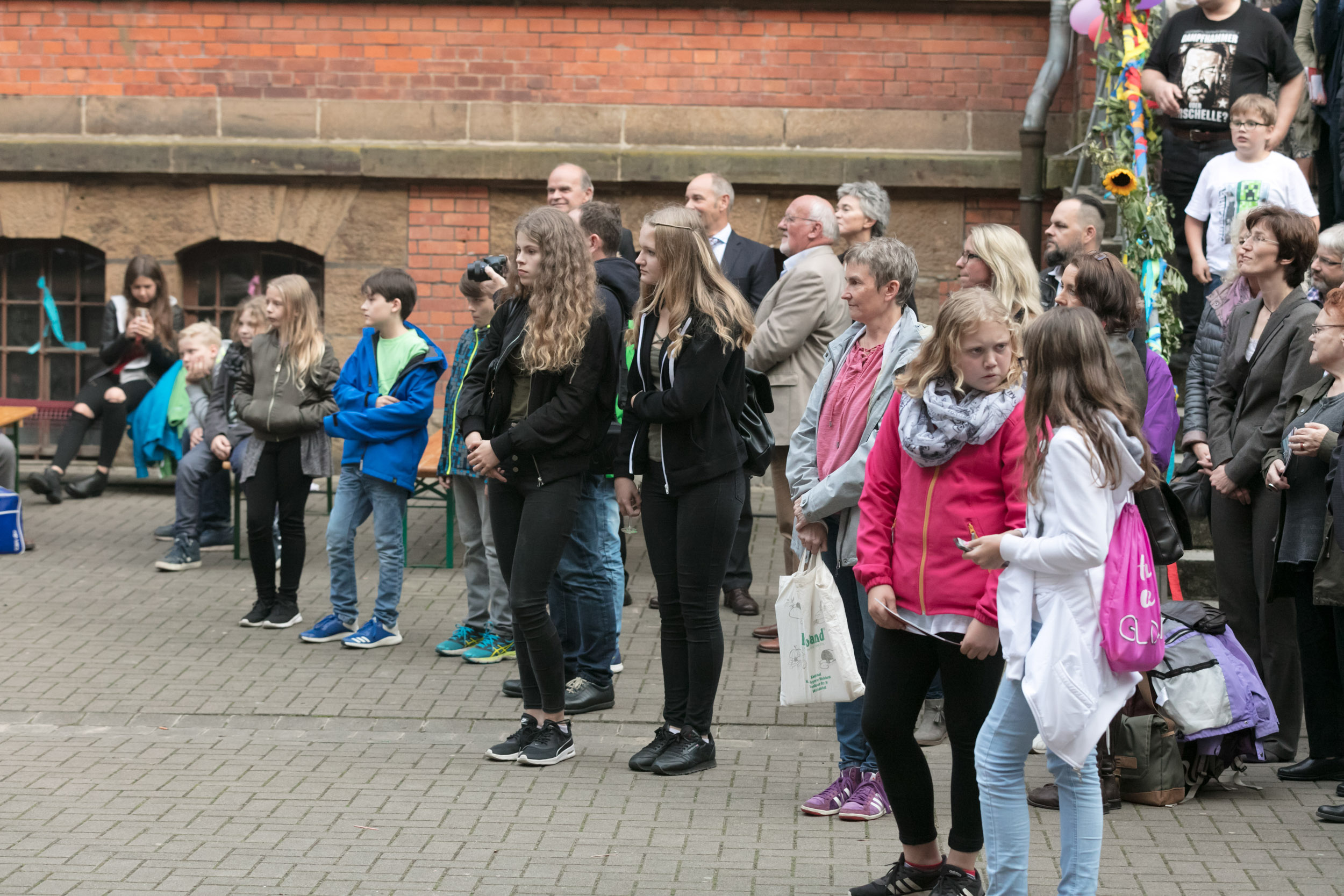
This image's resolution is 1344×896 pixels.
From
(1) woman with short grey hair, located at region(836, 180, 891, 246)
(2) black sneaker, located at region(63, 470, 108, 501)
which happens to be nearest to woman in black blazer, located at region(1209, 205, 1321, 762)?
(1) woman with short grey hair, located at region(836, 180, 891, 246)

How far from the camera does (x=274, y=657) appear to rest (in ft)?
23.9

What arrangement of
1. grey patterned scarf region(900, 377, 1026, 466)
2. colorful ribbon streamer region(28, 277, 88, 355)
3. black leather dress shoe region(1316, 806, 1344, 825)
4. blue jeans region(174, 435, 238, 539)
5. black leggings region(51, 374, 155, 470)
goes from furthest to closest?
colorful ribbon streamer region(28, 277, 88, 355) < black leggings region(51, 374, 155, 470) < blue jeans region(174, 435, 238, 539) < black leather dress shoe region(1316, 806, 1344, 825) < grey patterned scarf region(900, 377, 1026, 466)

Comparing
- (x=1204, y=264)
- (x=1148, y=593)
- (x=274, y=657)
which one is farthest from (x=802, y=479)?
(x=1204, y=264)

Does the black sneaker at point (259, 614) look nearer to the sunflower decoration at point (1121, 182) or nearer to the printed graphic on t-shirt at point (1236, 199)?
the sunflower decoration at point (1121, 182)

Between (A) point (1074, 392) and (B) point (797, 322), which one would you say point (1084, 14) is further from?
(A) point (1074, 392)

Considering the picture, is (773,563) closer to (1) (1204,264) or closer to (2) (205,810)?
(1) (1204,264)

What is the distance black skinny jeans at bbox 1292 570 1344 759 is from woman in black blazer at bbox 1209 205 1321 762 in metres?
0.16

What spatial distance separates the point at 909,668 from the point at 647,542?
1.66m

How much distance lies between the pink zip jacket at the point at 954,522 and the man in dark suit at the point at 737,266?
3713 mm

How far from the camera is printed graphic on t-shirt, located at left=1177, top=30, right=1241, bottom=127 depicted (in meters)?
8.41

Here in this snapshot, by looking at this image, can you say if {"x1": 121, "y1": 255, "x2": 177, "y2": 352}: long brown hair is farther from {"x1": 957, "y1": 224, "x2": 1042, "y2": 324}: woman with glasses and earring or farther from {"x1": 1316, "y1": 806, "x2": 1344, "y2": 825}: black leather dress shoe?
{"x1": 1316, "y1": 806, "x2": 1344, "y2": 825}: black leather dress shoe

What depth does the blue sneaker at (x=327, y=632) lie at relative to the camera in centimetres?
755

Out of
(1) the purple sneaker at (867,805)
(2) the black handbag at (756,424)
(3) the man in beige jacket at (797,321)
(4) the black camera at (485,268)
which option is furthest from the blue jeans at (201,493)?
(1) the purple sneaker at (867,805)

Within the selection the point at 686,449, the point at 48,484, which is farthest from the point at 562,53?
the point at 686,449
